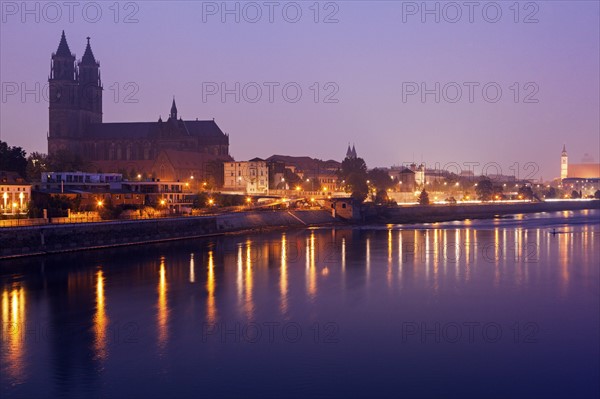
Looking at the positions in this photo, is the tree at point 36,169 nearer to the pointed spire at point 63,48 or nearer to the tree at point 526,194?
the pointed spire at point 63,48

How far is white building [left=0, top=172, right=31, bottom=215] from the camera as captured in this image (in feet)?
186

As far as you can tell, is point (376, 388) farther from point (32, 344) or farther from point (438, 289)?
point (438, 289)

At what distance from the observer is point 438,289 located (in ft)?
117

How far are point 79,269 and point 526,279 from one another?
28.4 meters

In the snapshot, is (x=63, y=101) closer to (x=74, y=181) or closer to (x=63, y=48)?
(x=63, y=48)

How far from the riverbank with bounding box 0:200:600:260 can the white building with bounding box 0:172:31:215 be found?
10.6 meters

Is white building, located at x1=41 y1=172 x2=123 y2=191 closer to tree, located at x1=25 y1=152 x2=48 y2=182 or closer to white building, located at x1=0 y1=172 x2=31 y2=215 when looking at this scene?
white building, located at x1=0 y1=172 x2=31 y2=215

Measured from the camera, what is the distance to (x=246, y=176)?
113688 millimetres

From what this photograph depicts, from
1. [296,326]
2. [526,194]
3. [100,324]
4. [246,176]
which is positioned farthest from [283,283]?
[526,194]

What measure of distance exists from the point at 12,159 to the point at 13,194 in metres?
13.2

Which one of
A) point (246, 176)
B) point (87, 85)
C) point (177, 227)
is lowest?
point (177, 227)

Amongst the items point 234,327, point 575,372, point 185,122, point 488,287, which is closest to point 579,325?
point 575,372

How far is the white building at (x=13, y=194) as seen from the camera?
2237 inches

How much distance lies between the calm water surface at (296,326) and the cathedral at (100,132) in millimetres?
83925
